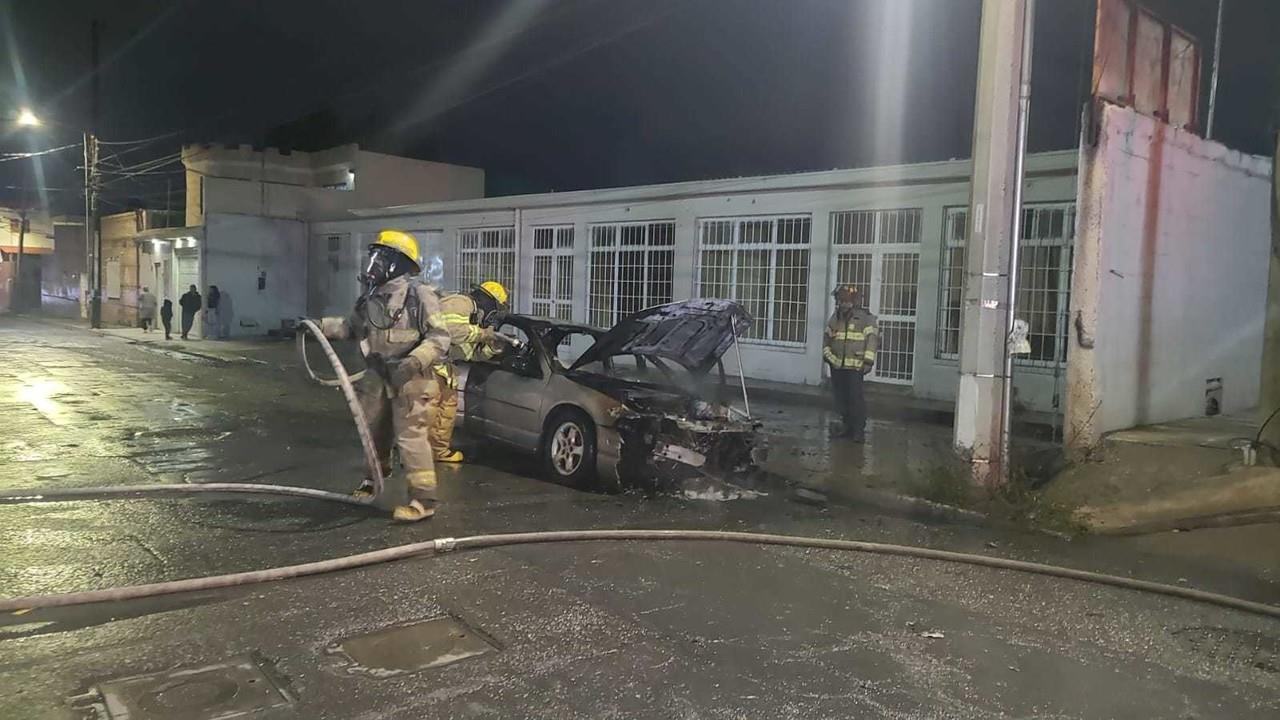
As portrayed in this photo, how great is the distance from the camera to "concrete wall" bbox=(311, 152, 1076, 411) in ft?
42.8

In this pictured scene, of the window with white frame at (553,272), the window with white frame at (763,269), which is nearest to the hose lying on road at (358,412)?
the window with white frame at (763,269)

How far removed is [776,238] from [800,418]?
4.67m

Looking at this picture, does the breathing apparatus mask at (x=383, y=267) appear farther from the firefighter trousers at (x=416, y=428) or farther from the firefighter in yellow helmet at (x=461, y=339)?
the firefighter trousers at (x=416, y=428)

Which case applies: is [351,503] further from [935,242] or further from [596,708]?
[935,242]

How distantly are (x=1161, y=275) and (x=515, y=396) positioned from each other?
6598mm

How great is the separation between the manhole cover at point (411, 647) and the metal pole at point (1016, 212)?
5146 mm

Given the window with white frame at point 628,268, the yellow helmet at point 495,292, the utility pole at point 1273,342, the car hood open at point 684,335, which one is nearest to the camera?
the utility pole at point 1273,342

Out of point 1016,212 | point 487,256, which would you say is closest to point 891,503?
point 1016,212

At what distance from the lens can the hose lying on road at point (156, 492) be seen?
672 cm

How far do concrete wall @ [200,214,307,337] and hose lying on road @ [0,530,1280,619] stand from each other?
2299 cm

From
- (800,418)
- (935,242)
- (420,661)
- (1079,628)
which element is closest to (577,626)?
(420,661)

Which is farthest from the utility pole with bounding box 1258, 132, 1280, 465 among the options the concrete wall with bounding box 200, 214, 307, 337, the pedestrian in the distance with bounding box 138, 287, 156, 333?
the pedestrian in the distance with bounding box 138, 287, 156, 333

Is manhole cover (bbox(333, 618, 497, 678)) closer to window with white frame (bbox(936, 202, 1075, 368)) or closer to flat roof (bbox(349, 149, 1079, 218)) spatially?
flat roof (bbox(349, 149, 1079, 218))

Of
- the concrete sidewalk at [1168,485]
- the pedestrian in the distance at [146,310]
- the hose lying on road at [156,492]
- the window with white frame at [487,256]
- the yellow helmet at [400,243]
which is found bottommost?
the hose lying on road at [156,492]
